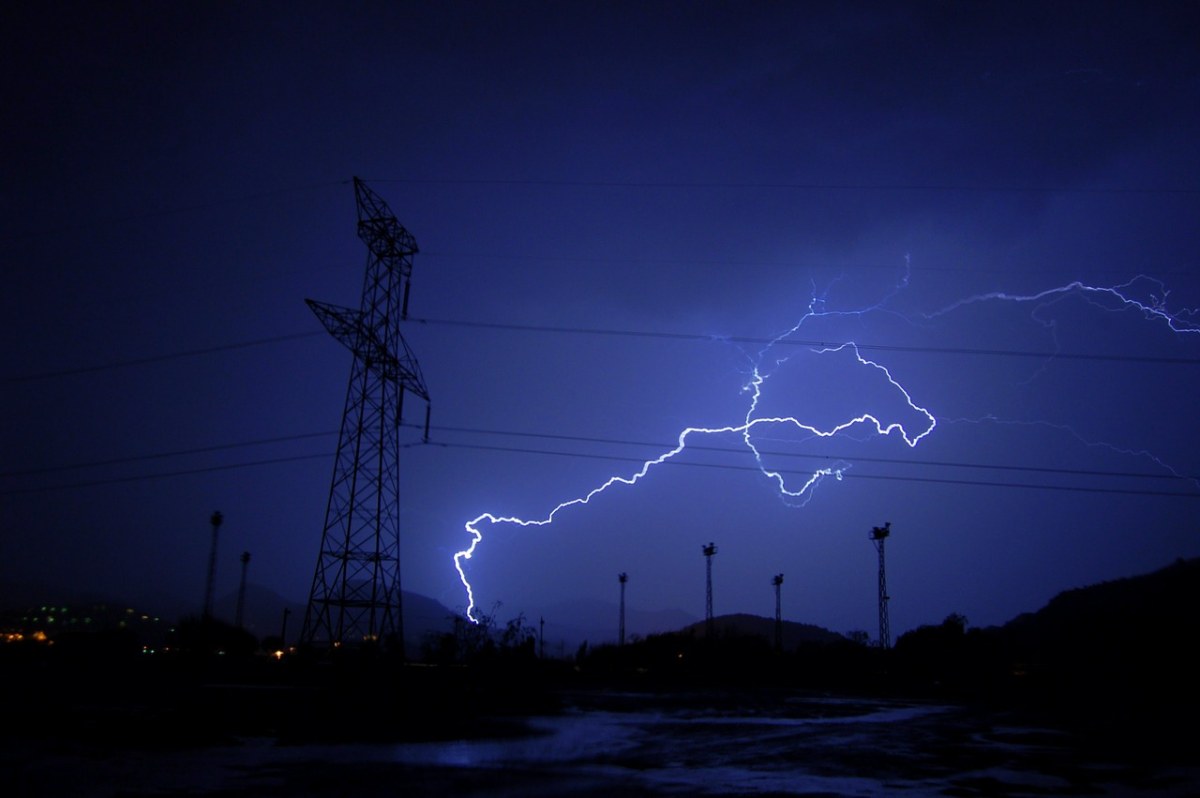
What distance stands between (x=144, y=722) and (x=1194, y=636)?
43.1 m

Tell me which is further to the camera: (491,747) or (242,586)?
(242,586)

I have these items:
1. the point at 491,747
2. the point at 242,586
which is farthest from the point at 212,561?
the point at 491,747

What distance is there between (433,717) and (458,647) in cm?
852

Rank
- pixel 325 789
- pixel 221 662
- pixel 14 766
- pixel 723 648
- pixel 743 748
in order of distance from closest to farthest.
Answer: pixel 325 789 → pixel 14 766 → pixel 743 748 → pixel 221 662 → pixel 723 648

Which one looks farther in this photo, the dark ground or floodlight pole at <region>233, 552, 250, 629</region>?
floodlight pole at <region>233, 552, 250, 629</region>

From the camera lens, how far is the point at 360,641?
26.8m

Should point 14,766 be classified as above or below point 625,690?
above

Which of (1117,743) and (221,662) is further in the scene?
(221,662)

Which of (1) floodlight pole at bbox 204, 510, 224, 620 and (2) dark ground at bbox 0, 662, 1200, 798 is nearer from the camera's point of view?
(2) dark ground at bbox 0, 662, 1200, 798

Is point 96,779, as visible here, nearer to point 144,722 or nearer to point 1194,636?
point 144,722

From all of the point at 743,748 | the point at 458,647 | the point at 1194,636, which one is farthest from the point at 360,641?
the point at 1194,636

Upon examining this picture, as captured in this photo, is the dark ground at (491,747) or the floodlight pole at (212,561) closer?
the dark ground at (491,747)

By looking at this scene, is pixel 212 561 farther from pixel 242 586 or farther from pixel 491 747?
pixel 491 747

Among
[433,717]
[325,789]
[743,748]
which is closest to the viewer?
[325,789]
